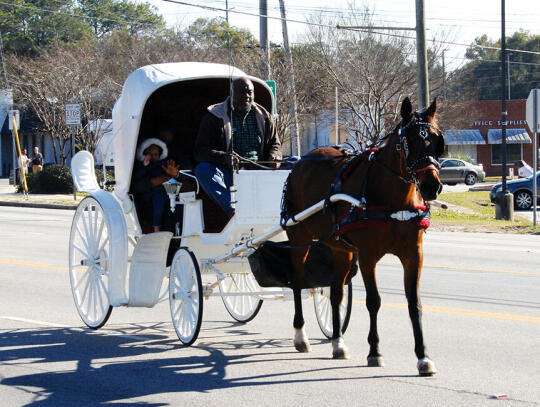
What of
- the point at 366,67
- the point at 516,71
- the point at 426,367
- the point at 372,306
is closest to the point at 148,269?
the point at 372,306

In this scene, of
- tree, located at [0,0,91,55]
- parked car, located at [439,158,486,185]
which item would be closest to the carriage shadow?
parked car, located at [439,158,486,185]

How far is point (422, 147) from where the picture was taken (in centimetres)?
647

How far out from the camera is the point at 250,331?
891 centimetres

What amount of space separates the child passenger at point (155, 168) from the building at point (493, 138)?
52.1 meters

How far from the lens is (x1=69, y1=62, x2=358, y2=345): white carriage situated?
8258 mm

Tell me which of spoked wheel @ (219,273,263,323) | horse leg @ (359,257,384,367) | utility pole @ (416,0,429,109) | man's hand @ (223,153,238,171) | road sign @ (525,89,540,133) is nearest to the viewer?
horse leg @ (359,257,384,367)

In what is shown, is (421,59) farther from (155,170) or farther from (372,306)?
(372,306)

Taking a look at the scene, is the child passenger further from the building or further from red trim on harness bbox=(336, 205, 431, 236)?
the building

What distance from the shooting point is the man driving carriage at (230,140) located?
8531mm

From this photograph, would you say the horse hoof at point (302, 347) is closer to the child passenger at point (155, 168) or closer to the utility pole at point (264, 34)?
the child passenger at point (155, 168)

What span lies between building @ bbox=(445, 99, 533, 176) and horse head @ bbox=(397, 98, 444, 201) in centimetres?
5455

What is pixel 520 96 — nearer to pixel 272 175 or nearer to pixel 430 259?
pixel 430 259

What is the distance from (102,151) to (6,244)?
785 centimetres

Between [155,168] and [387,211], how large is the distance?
12.3 feet
